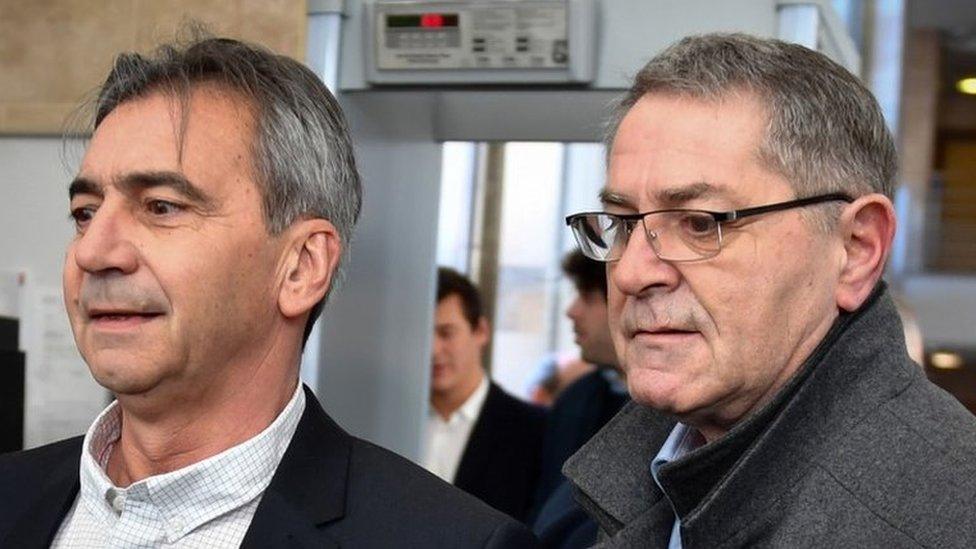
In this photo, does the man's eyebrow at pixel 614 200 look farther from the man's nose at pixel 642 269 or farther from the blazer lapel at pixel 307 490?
the blazer lapel at pixel 307 490

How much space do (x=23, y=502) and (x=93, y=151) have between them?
1.59 ft

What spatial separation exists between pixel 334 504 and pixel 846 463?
692 millimetres

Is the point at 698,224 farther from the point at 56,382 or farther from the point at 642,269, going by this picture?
the point at 56,382

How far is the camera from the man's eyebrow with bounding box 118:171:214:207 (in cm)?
214

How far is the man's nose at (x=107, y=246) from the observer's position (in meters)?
2.08

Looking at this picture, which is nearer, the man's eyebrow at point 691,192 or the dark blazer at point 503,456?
the man's eyebrow at point 691,192

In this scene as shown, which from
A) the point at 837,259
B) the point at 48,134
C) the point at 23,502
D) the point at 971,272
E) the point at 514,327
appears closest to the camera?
the point at 837,259

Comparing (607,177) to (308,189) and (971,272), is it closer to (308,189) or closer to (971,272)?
(308,189)

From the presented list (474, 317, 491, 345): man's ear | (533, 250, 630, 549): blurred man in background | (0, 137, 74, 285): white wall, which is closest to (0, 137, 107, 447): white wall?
(0, 137, 74, 285): white wall

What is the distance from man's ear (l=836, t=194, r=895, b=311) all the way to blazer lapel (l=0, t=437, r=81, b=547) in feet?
3.42

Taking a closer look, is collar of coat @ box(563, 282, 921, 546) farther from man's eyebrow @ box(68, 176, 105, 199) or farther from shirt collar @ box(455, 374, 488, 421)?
shirt collar @ box(455, 374, 488, 421)

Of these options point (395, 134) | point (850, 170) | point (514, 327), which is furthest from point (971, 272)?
point (850, 170)

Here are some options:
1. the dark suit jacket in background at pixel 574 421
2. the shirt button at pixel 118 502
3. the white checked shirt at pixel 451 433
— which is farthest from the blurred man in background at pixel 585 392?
the shirt button at pixel 118 502

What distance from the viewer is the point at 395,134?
349cm
